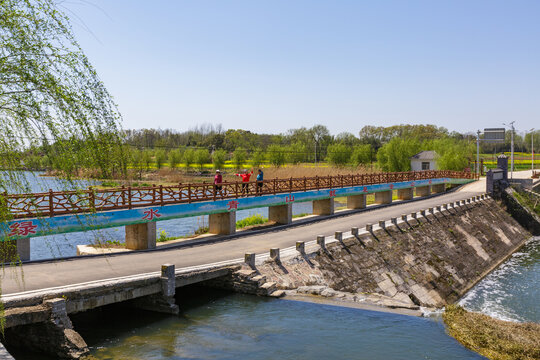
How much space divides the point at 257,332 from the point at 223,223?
418 inches

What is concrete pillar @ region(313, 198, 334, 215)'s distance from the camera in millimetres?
30219

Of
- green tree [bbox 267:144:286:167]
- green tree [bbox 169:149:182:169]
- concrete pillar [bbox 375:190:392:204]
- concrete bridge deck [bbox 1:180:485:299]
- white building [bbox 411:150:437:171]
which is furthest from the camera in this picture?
green tree [bbox 169:149:182:169]

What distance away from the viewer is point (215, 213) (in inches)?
872

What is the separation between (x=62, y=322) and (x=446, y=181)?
46.3 meters

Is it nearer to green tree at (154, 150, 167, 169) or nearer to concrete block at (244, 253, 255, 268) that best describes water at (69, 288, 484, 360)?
concrete block at (244, 253, 255, 268)

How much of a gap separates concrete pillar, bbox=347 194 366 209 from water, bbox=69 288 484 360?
20117 millimetres

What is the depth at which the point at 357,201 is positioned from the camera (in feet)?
112

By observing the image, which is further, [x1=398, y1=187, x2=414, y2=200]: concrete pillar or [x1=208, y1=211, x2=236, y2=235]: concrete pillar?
[x1=398, y1=187, x2=414, y2=200]: concrete pillar

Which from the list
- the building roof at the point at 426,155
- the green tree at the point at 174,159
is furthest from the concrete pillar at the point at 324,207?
the green tree at the point at 174,159

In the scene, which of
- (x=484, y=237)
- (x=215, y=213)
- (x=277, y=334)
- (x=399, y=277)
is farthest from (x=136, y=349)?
(x=484, y=237)

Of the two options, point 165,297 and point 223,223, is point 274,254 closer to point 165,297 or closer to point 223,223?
point 165,297

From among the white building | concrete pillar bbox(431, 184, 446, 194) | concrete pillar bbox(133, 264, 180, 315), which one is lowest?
concrete pillar bbox(133, 264, 180, 315)

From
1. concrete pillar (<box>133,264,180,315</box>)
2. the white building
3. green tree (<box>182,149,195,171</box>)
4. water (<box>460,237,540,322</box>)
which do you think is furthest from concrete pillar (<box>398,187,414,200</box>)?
green tree (<box>182,149,195,171</box>)

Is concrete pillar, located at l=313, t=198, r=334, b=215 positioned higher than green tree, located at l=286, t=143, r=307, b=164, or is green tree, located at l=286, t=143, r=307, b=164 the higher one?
green tree, located at l=286, t=143, r=307, b=164
